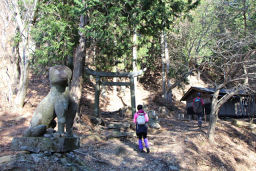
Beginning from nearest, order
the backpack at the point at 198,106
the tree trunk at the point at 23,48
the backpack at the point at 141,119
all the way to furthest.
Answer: the backpack at the point at 141,119 < the backpack at the point at 198,106 < the tree trunk at the point at 23,48

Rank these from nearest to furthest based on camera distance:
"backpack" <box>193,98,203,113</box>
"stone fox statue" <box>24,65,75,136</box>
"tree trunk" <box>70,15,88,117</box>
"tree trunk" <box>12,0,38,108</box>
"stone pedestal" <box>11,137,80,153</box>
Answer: "stone pedestal" <box>11,137,80,153</box> → "stone fox statue" <box>24,65,75,136</box> → "tree trunk" <box>70,15,88,117</box> → "backpack" <box>193,98,203,113</box> → "tree trunk" <box>12,0,38,108</box>

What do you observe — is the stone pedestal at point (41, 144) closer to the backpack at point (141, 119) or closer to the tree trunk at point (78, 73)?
the backpack at point (141, 119)

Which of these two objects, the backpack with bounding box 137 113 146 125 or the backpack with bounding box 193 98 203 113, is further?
the backpack with bounding box 193 98 203 113

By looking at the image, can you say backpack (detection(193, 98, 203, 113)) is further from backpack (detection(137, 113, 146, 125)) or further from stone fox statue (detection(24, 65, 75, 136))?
stone fox statue (detection(24, 65, 75, 136))

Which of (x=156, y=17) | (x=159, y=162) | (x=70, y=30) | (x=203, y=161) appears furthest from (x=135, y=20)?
(x=203, y=161)

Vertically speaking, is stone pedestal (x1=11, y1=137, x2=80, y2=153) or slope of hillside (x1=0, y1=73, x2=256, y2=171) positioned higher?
stone pedestal (x1=11, y1=137, x2=80, y2=153)

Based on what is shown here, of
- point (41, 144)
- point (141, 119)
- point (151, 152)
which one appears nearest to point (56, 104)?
point (41, 144)

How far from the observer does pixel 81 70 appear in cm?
973

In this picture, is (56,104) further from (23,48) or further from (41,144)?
(23,48)

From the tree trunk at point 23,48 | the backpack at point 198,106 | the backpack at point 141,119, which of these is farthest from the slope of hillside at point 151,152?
the backpack at point 198,106

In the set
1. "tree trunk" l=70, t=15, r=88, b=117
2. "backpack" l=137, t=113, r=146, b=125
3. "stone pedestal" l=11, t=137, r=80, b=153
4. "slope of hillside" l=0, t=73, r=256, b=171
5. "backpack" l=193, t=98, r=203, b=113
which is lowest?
"slope of hillside" l=0, t=73, r=256, b=171

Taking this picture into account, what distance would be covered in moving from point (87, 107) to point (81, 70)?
8.30 meters

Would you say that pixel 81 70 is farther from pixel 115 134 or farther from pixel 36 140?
pixel 36 140

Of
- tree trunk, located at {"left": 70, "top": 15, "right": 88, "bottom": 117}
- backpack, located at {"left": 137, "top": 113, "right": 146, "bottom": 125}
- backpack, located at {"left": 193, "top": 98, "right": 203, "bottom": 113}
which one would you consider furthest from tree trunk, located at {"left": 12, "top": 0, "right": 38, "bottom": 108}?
backpack, located at {"left": 193, "top": 98, "right": 203, "bottom": 113}
